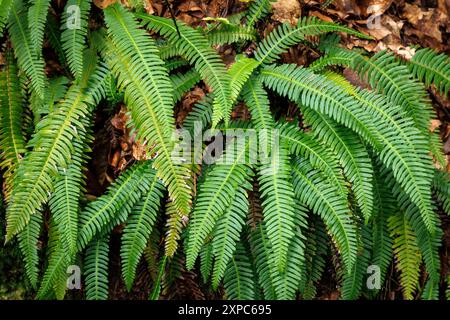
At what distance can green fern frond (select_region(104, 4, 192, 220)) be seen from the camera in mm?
2562

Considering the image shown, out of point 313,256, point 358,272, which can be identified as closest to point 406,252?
point 358,272

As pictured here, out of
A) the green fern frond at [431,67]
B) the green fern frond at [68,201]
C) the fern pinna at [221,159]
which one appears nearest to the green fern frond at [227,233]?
the fern pinna at [221,159]

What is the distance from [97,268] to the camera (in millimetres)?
2910

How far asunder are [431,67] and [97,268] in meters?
2.30

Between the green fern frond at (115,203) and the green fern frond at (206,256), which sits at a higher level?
the green fern frond at (115,203)

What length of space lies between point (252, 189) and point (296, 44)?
106 cm

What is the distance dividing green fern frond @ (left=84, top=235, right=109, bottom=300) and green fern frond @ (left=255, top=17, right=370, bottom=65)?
1.43 m

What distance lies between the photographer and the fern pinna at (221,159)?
104 inches

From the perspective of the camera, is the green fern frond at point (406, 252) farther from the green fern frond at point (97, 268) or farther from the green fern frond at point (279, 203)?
the green fern frond at point (97, 268)

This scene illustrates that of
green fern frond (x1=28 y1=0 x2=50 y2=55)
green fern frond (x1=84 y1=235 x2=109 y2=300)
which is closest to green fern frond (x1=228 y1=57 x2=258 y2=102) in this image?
green fern frond (x1=28 y1=0 x2=50 y2=55)

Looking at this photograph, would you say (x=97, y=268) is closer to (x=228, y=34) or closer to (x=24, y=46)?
(x=24, y=46)

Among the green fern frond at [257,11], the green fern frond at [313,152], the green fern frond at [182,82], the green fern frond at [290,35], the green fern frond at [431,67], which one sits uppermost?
the green fern frond at [257,11]

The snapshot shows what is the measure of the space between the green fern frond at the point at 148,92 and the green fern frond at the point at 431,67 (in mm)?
1489
